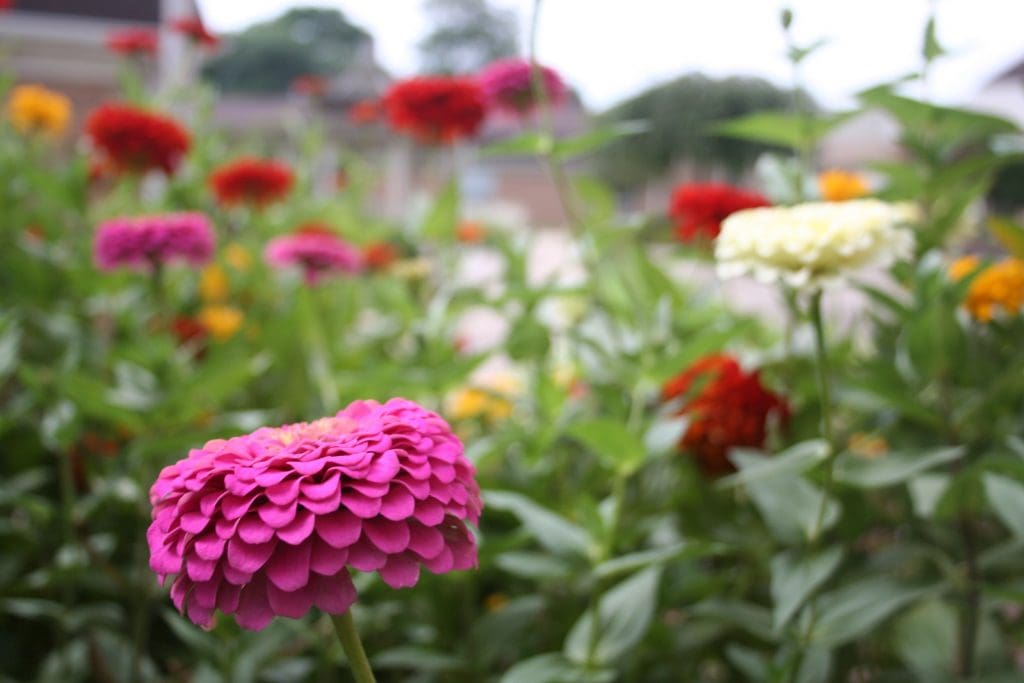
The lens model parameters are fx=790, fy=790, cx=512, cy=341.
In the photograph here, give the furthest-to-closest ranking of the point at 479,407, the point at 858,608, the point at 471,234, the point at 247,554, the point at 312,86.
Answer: the point at 312,86 < the point at 471,234 < the point at 479,407 < the point at 858,608 < the point at 247,554

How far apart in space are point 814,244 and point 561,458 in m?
0.47

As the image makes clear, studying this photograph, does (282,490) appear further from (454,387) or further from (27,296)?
(27,296)

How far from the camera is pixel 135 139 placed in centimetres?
109

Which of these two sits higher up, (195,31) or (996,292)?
(195,31)

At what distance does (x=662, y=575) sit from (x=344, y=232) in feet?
4.19

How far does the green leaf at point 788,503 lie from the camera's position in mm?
627

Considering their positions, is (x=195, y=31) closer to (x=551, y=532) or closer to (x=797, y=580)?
(x=551, y=532)

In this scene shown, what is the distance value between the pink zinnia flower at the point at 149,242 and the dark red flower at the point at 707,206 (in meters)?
0.57

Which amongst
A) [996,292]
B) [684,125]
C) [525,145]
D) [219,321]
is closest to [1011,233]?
[996,292]

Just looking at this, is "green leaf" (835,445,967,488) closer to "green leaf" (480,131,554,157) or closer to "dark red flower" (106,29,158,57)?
"green leaf" (480,131,554,157)

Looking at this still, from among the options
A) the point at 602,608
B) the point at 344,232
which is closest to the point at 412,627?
the point at 602,608

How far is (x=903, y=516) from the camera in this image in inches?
30.6

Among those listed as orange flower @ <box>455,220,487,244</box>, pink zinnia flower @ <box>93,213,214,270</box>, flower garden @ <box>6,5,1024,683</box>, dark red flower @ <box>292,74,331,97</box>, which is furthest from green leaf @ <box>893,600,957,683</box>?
dark red flower @ <box>292,74,331,97</box>

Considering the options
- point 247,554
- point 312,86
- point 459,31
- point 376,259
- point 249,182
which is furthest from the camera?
point 459,31
